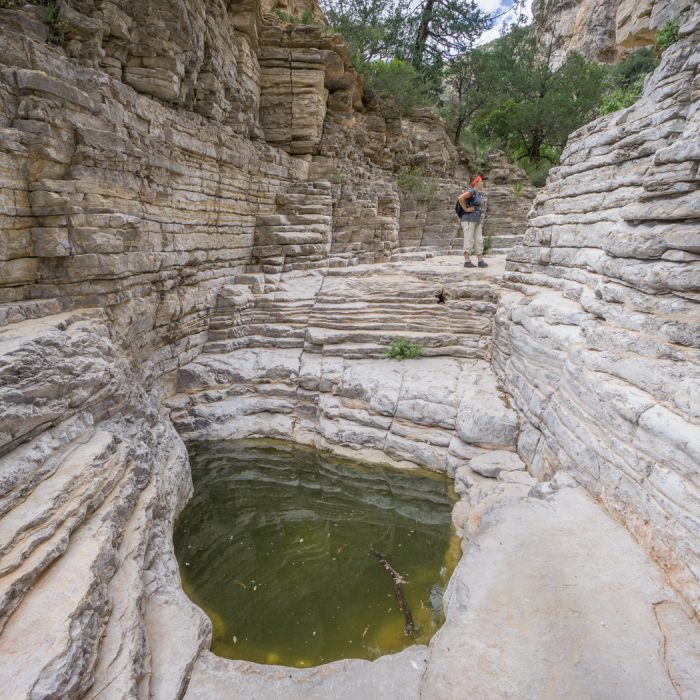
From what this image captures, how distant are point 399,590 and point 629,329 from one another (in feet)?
11.7

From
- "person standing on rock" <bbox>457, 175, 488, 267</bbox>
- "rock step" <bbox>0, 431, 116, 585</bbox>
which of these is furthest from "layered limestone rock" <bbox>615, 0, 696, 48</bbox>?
"rock step" <bbox>0, 431, 116, 585</bbox>

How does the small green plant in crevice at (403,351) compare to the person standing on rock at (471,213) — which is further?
the person standing on rock at (471,213)

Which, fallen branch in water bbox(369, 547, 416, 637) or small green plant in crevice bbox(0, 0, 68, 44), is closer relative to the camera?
fallen branch in water bbox(369, 547, 416, 637)

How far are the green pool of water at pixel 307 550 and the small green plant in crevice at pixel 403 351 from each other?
227 centimetres

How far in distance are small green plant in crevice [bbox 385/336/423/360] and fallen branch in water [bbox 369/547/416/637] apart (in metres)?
3.75

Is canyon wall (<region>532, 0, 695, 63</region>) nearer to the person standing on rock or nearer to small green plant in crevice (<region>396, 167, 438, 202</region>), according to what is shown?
small green plant in crevice (<region>396, 167, 438, 202</region>)

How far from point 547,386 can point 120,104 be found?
24.3 ft

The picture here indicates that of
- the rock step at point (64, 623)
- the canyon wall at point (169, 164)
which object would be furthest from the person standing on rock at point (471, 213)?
the rock step at point (64, 623)

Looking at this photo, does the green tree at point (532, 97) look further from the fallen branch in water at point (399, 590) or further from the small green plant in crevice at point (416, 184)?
the fallen branch in water at point (399, 590)

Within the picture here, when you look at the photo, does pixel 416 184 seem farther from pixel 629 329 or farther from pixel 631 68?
pixel 629 329

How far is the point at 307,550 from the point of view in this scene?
5160 mm

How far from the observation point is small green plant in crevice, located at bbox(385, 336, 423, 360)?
8016 mm

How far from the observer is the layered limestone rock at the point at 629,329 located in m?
3.39

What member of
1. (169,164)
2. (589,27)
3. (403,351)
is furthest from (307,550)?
(589,27)
